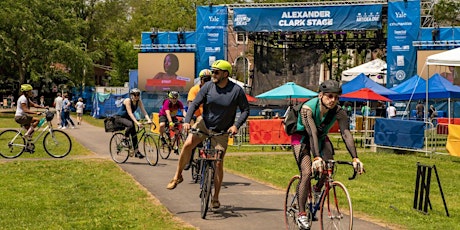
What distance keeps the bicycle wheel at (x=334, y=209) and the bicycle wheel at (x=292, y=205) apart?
0.52 m

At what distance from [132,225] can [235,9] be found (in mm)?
32805

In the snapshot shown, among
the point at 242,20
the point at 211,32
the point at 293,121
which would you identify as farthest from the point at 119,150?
the point at 211,32

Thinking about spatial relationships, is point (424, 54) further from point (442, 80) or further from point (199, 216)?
point (199, 216)

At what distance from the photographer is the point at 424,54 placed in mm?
38812

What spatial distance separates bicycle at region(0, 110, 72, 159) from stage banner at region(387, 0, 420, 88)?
81.1 ft

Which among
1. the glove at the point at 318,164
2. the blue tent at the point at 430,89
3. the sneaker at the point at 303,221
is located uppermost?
the blue tent at the point at 430,89

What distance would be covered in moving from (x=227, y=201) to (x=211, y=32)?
33.2 meters

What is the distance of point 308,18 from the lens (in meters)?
39.1

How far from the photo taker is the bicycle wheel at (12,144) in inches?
679

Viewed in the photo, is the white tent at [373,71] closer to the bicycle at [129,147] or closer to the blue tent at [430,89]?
the blue tent at [430,89]

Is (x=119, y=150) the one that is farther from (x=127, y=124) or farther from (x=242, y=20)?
(x=242, y=20)

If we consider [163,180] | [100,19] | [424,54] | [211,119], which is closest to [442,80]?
[424,54]

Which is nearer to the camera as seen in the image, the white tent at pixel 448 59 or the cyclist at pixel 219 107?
the cyclist at pixel 219 107

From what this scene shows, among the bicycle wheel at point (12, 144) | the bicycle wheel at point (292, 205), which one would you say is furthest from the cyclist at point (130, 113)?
the bicycle wheel at point (292, 205)
